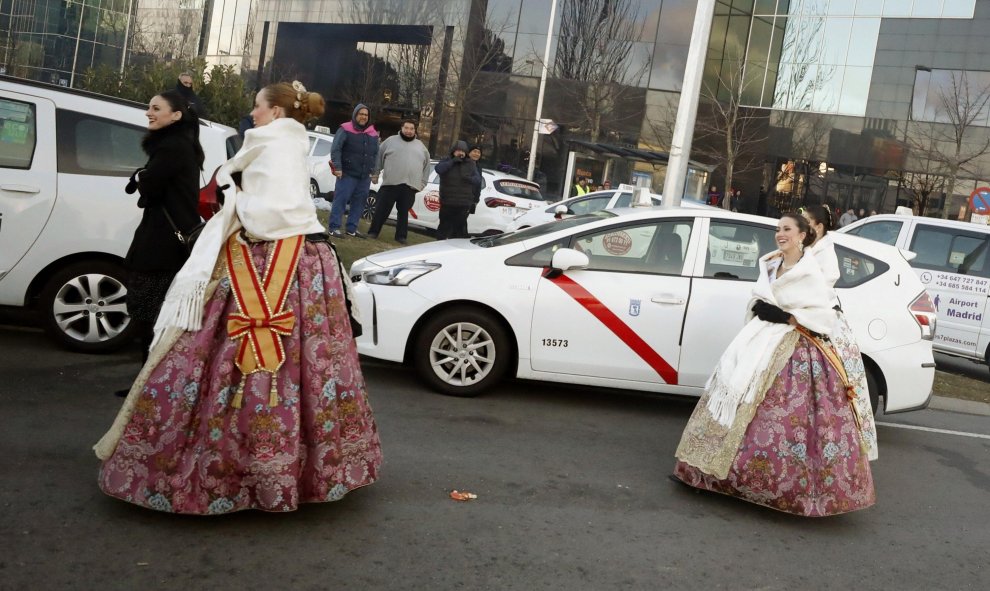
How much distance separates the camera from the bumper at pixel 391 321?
24.8ft

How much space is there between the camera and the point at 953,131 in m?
37.1

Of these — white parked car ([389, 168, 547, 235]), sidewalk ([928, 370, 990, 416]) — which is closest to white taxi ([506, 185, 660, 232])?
white parked car ([389, 168, 547, 235])

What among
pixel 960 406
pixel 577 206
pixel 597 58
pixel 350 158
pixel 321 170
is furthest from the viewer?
pixel 597 58

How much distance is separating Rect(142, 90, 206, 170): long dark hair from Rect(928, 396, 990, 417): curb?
279 inches

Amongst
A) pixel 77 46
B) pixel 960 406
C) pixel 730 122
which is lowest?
pixel 960 406

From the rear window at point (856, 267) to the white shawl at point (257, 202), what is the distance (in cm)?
467

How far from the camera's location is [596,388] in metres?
8.80

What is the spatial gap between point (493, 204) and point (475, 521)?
624 inches

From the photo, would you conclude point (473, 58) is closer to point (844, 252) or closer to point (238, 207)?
point (844, 252)

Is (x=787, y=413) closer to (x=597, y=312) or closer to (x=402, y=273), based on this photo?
(x=597, y=312)

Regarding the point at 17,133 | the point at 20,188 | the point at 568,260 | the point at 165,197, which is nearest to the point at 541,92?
the point at 568,260

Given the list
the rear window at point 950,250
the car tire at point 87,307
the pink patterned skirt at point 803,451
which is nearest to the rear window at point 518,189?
the rear window at point 950,250

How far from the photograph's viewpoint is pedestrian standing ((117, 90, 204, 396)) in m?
5.99

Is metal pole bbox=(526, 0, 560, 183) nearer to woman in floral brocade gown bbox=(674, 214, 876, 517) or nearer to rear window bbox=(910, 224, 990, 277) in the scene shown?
rear window bbox=(910, 224, 990, 277)
